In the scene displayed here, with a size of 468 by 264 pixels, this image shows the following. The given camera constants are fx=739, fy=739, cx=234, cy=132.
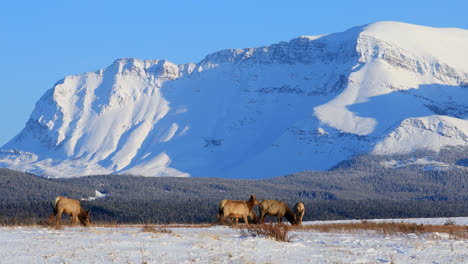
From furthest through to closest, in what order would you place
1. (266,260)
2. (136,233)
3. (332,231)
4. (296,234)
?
(332,231), (296,234), (136,233), (266,260)

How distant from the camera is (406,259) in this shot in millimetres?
29922

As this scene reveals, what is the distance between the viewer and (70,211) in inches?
1608

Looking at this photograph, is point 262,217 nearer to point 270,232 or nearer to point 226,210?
point 226,210

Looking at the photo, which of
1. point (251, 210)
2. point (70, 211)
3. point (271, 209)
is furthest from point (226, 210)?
point (70, 211)

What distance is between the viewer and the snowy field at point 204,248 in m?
28.7

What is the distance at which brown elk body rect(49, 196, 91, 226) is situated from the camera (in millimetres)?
39438

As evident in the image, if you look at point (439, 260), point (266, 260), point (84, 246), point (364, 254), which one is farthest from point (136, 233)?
point (439, 260)

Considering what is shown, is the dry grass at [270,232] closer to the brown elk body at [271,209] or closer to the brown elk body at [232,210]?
the brown elk body at [232,210]

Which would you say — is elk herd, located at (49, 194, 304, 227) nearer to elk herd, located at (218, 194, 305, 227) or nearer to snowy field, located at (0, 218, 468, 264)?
elk herd, located at (218, 194, 305, 227)

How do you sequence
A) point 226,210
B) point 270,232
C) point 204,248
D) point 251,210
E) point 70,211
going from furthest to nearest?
point 251,210 < point 226,210 < point 70,211 < point 270,232 < point 204,248

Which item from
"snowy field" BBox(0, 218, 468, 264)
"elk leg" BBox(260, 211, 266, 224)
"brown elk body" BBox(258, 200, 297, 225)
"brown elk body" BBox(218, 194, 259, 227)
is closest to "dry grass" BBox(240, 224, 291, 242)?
"snowy field" BBox(0, 218, 468, 264)

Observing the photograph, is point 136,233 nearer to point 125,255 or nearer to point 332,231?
point 125,255

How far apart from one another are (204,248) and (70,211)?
1268 cm

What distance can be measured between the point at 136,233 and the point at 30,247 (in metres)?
6.50
